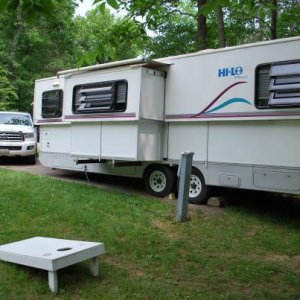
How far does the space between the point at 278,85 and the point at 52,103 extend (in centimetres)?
652

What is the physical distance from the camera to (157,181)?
9.80 meters

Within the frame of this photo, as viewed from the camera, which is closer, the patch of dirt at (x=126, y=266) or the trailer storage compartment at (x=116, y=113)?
the patch of dirt at (x=126, y=266)

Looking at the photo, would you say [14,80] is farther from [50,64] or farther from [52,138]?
[52,138]

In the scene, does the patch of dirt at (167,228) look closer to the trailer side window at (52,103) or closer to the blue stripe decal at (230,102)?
the blue stripe decal at (230,102)

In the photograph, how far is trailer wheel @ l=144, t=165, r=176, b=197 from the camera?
9.52 metres

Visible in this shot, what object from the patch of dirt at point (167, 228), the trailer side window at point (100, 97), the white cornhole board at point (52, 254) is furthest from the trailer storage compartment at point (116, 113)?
the white cornhole board at point (52, 254)

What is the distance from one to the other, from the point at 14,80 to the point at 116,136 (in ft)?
64.3

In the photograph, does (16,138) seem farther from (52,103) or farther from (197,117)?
(197,117)

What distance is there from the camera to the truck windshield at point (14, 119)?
51.2 ft

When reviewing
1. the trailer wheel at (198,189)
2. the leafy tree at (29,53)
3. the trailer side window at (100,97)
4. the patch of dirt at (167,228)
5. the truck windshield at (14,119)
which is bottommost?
the patch of dirt at (167,228)

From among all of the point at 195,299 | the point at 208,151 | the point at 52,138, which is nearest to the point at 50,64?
the point at 52,138

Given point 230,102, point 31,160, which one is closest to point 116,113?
point 230,102

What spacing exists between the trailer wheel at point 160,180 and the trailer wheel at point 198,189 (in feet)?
1.87

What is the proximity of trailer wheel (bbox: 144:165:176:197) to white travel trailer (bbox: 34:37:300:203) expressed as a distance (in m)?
0.02
